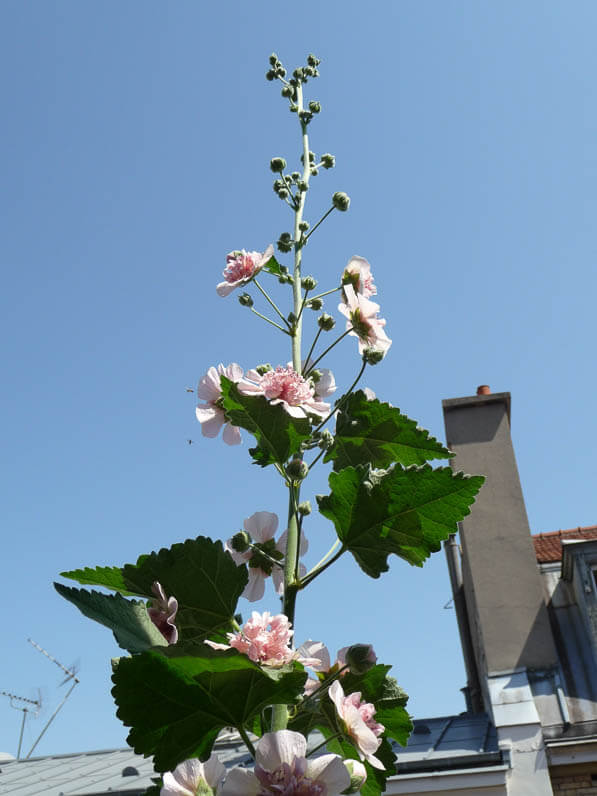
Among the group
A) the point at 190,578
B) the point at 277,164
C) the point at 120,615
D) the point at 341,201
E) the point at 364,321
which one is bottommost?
the point at 120,615

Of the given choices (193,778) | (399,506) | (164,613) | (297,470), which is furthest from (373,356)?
(193,778)

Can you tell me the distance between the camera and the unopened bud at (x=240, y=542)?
1928 millimetres

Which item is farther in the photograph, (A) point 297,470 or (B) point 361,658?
(A) point 297,470

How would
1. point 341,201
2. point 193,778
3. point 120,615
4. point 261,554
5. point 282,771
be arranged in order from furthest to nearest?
point 341,201, point 261,554, point 120,615, point 193,778, point 282,771

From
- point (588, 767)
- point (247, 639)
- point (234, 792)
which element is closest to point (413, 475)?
point (247, 639)

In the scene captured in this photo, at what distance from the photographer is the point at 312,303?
8.02 feet

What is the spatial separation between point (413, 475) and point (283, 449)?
0.40 m

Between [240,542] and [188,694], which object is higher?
[240,542]

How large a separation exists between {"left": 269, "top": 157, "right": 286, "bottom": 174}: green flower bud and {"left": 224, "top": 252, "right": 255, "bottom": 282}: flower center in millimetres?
549

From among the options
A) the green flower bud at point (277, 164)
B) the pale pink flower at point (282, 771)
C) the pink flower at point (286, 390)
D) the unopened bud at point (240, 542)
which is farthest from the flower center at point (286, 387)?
the green flower bud at point (277, 164)

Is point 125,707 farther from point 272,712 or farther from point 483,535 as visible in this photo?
point 483,535

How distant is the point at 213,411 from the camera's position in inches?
84.4

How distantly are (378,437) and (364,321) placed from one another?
0.39m

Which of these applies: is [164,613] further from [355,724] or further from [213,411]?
[213,411]
